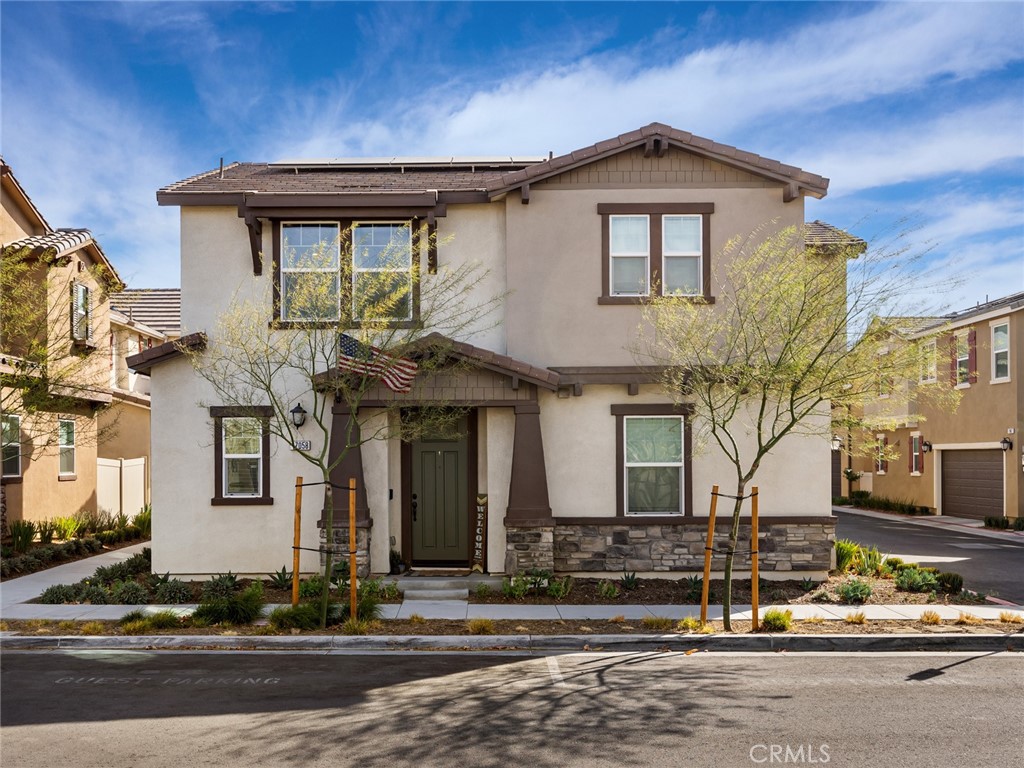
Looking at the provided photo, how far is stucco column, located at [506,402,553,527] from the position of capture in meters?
12.6

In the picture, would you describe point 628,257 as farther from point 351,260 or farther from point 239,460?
point 239,460

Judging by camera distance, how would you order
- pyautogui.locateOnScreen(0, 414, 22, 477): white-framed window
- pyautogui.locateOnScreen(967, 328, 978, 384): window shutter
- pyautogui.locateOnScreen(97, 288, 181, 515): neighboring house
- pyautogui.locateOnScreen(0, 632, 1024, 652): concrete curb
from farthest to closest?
pyautogui.locateOnScreen(967, 328, 978, 384): window shutter → pyautogui.locateOnScreen(97, 288, 181, 515): neighboring house → pyautogui.locateOnScreen(0, 414, 22, 477): white-framed window → pyautogui.locateOnScreen(0, 632, 1024, 652): concrete curb

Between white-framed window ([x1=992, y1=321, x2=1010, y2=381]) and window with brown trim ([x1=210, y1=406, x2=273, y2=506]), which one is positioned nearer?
window with brown trim ([x1=210, y1=406, x2=273, y2=506])

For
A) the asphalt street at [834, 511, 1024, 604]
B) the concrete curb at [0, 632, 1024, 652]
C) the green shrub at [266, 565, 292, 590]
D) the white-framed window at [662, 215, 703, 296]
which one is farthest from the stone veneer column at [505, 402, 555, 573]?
the asphalt street at [834, 511, 1024, 604]

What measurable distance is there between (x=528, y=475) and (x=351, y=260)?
4309mm

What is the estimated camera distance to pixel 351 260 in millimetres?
11141

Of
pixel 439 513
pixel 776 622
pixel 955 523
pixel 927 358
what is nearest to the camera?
pixel 776 622

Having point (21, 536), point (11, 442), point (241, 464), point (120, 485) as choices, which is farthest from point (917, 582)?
point (120, 485)

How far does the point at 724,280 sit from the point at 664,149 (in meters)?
2.37

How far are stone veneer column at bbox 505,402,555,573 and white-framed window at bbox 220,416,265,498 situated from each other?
4202mm

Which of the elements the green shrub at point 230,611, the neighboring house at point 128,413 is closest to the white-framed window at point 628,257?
the green shrub at point 230,611

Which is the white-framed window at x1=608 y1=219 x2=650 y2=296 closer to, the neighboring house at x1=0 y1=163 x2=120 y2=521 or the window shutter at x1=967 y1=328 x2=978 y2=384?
the neighboring house at x1=0 y1=163 x2=120 y2=521

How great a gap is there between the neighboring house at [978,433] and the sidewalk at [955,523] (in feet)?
2.40

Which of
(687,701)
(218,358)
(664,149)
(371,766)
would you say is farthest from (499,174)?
(371,766)
